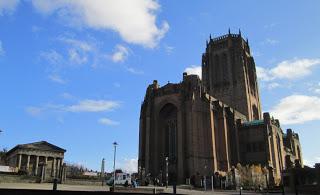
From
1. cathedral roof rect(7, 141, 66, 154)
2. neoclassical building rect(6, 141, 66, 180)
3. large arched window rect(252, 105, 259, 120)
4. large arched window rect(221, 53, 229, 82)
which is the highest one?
large arched window rect(221, 53, 229, 82)

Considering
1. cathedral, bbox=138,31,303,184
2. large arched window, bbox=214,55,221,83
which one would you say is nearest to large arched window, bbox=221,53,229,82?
large arched window, bbox=214,55,221,83

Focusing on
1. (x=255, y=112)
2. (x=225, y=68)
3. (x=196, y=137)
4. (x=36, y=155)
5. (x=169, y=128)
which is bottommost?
(x=36, y=155)

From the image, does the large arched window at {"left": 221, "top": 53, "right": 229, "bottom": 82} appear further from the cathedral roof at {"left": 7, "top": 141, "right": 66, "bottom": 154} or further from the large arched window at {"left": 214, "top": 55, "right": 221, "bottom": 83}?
the cathedral roof at {"left": 7, "top": 141, "right": 66, "bottom": 154}

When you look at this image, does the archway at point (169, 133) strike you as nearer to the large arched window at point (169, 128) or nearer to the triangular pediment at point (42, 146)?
the large arched window at point (169, 128)

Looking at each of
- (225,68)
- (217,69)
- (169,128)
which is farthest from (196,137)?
(217,69)

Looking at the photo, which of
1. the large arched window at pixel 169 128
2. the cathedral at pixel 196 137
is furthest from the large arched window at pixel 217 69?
the large arched window at pixel 169 128

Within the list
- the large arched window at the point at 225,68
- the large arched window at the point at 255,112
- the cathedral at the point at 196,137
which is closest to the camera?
the cathedral at the point at 196,137

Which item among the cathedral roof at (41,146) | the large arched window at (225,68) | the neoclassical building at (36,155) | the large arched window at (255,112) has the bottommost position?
the neoclassical building at (36,155)

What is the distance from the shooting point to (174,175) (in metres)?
71.2

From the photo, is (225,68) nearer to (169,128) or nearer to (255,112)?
(255,112)

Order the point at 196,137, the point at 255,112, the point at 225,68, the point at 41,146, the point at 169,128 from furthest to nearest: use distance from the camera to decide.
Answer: the point at 255,112 → the point at 225,68 → the point at 41,146 → the point at 169,128 → the point at 196,137

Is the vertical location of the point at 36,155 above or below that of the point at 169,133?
below

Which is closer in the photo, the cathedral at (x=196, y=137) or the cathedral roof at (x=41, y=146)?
the cathedral at (x=196, y=137)

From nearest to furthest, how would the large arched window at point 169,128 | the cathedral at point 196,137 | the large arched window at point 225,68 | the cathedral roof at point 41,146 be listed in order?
the cathedral at point 196,137, the large arched window at point 169,128, the cathedral roof at point 41,146, the large arched window at point 225,68
